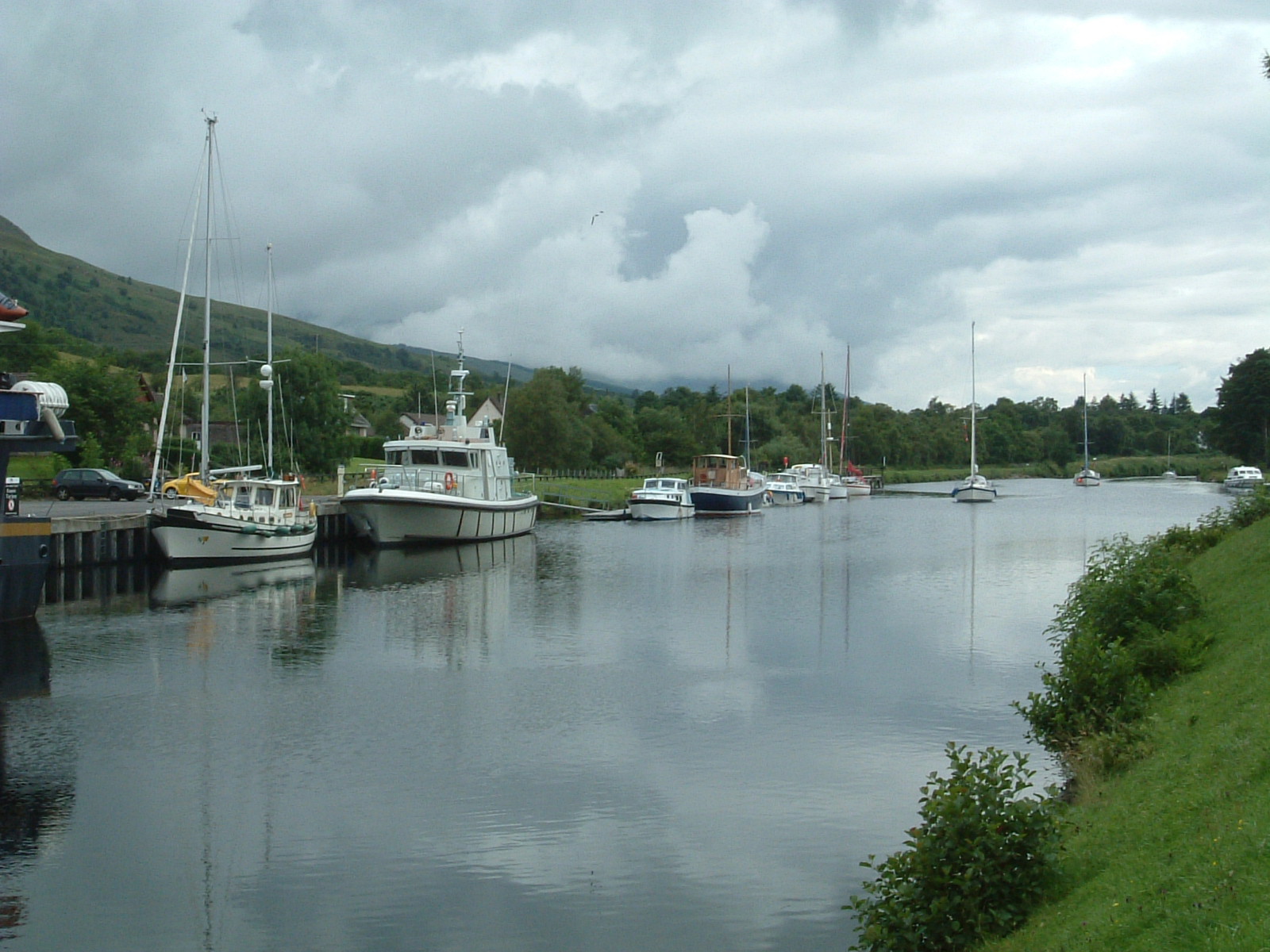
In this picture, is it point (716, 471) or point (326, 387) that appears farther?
point (716, 471)

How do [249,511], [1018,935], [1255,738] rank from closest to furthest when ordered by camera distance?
[1018,935], [1255,738], [249,511]

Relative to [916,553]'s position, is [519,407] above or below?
above

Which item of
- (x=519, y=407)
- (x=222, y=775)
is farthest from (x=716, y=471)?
(x=222, y=775)

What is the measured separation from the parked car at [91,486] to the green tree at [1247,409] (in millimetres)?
91463

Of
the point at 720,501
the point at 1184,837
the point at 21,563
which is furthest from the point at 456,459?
the point at 1184,837

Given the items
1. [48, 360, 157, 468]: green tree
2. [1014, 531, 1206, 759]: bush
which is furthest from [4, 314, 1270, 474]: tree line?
[1014, 531, 1206, 759]: bush

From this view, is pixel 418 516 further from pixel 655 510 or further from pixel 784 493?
pixel 784 493

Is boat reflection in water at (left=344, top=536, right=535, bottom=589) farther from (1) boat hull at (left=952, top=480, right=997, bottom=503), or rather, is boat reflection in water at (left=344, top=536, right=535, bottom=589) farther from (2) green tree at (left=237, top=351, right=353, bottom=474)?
(1) boat hull at (left=952, top=480, right=997, bottom=503)

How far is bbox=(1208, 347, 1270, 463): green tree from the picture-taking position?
339 feet

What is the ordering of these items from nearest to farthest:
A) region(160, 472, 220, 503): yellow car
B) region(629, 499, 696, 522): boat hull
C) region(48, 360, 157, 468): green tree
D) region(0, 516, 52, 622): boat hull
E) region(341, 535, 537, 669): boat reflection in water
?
1. region(0, 516, 52, 622): boat hull
2. region(341, 535, 537, 669): boat reflection in water
3. region(160, 472, 220, 503): yellow car
4. region(48, 360, 157, 468): green tree
5. region(629, 499, 696, 522): boat hull

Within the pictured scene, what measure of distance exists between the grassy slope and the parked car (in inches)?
1932

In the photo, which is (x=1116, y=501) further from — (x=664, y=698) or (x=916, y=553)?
(x=664, y=698)

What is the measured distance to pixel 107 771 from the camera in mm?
16469

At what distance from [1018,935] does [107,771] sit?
12738 mm
